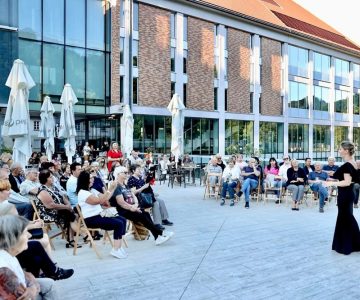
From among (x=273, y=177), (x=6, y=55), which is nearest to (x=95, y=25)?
(x=6, y=55)

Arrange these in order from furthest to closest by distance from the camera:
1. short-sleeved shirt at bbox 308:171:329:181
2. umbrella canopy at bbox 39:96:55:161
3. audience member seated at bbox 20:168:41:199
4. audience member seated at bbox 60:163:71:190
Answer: umbrella canopy at bbox 39:96:55:161
short-sleeved shirt at bbox 308:171:329:181
audience member seated at bbox 60:163:71:190
audience member seated at bbox 20:168:41:199

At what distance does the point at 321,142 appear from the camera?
36.5 meters

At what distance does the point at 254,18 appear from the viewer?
28578 mm

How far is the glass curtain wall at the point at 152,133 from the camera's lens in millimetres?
22766

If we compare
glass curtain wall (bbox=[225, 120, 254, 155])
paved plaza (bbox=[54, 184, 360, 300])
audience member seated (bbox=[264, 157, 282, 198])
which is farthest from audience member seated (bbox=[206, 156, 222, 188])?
glass curtain wall (bbox=[225, 120, 254, 155])

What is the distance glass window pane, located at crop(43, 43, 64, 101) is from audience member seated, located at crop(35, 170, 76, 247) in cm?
1531

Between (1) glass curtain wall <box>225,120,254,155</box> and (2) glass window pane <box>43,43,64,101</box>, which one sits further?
(1) glass curtain wall <box>225,120,254,155</box>

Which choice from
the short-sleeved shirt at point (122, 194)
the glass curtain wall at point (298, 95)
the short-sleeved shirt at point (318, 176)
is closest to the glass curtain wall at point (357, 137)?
the glass curtain wall at point (298, 95)

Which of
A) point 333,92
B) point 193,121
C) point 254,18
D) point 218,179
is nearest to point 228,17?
point 254,18

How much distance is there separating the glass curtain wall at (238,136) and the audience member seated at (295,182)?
1713 cm

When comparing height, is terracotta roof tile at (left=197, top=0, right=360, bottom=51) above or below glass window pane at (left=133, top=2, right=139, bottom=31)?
above

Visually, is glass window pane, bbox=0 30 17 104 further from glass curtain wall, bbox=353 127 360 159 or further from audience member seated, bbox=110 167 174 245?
glass curtain wall, bbox=353 127 360 159

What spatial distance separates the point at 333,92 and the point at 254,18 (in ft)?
45.9

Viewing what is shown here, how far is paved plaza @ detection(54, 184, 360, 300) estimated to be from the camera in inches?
170
